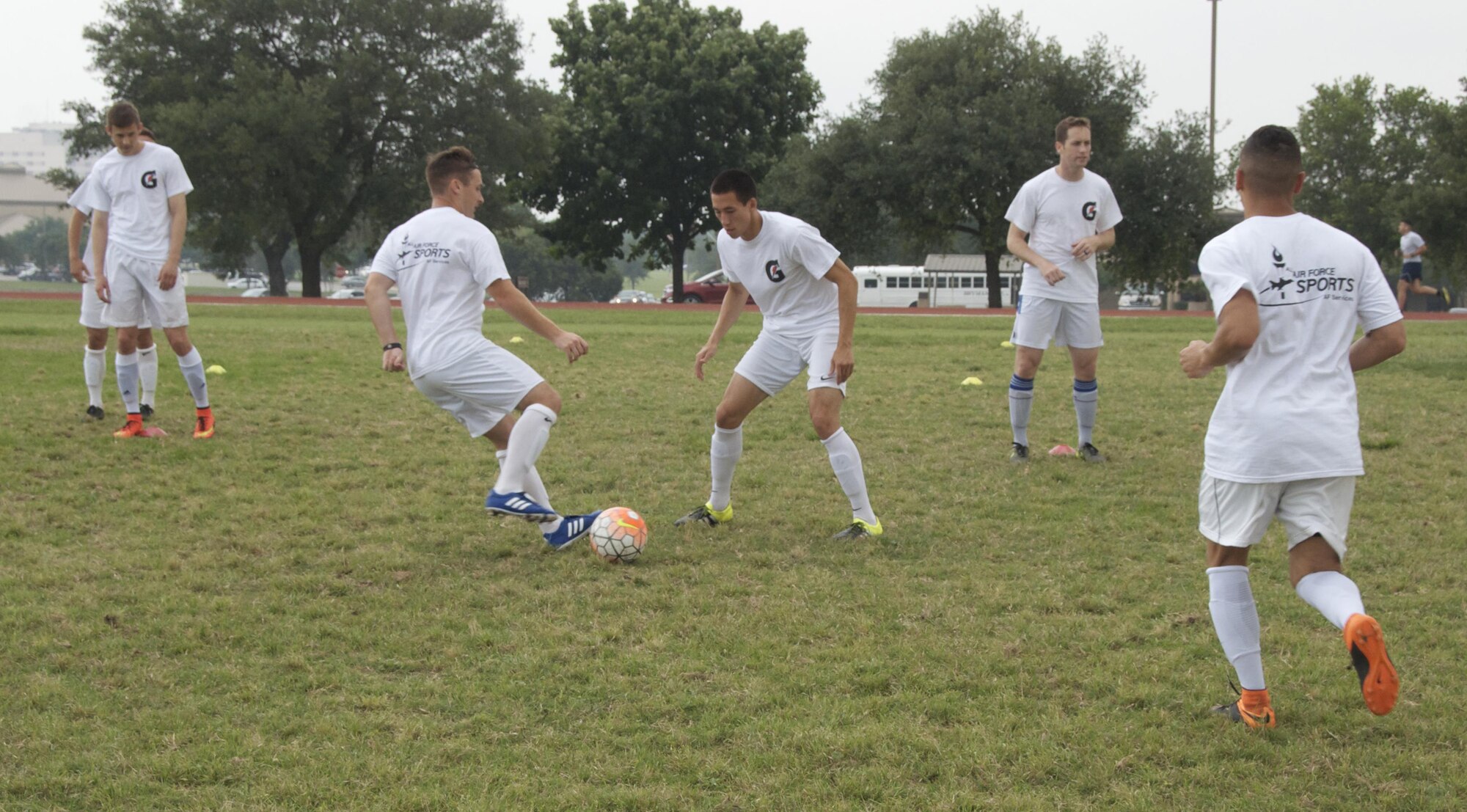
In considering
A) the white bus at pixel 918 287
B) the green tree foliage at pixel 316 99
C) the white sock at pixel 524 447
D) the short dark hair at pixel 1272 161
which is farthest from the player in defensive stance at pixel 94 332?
the white bus at pixel 918 287

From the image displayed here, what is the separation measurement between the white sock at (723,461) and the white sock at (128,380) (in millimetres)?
4700

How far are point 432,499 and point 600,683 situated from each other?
3.23 meters

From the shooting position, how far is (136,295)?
Result: 28.7ft

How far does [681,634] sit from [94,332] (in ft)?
21.5

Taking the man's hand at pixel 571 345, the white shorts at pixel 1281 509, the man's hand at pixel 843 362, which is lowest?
the white shorts at pixel 1281 509

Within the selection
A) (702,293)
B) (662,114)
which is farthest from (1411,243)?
(702,293)

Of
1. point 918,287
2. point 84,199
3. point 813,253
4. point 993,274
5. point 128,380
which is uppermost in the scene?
point 918,287

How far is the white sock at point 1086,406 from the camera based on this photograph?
8.27 metres

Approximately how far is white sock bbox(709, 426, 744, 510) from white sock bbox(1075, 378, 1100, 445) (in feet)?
9.50

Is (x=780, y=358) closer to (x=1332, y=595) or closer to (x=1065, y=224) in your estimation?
(x=1065, y=224)

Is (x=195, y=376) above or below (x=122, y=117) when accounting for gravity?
below

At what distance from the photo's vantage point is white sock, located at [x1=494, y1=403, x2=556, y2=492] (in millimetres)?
5660

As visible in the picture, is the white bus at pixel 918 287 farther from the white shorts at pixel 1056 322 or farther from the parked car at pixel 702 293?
the white shorts at pixel 1056 322

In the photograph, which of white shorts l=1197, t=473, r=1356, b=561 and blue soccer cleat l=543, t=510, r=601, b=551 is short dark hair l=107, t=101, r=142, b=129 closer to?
blue soccer cleat l=543, t=510, r=601, b=551
